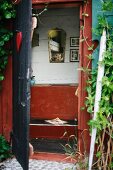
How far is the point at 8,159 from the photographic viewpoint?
6.55 meters

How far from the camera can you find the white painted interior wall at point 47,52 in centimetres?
891

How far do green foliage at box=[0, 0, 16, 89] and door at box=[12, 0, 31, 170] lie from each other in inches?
7.2

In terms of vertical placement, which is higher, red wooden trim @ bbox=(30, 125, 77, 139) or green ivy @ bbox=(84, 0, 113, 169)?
green ivy @ bbox=(84, 0, 113, 169)

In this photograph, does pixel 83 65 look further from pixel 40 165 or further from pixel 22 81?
pixel 40 165

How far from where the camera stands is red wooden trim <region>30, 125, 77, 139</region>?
794cm

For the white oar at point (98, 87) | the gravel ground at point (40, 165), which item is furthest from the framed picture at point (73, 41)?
the gravel ground at point (40, 165)

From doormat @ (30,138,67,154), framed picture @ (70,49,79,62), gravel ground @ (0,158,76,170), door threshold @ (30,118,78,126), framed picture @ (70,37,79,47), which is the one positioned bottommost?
gravel ground @ (0,158,76,170)

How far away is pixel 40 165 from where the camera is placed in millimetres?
6227

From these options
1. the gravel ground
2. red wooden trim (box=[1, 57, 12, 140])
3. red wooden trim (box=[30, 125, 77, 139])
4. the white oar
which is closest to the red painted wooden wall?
red wooden trim (box=[1, 57, 12, 140])

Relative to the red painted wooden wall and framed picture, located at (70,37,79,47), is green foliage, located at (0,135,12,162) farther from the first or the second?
framed picture, located at (70,37,79,47)

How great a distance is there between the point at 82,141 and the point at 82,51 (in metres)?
1.59

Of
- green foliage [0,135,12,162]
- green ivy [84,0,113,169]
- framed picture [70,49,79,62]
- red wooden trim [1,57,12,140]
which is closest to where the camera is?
green ivy [84,0,113,169]

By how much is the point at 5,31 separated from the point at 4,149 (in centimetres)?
214

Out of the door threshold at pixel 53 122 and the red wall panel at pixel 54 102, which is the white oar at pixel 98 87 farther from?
the red wall panel at pixel 54 102
